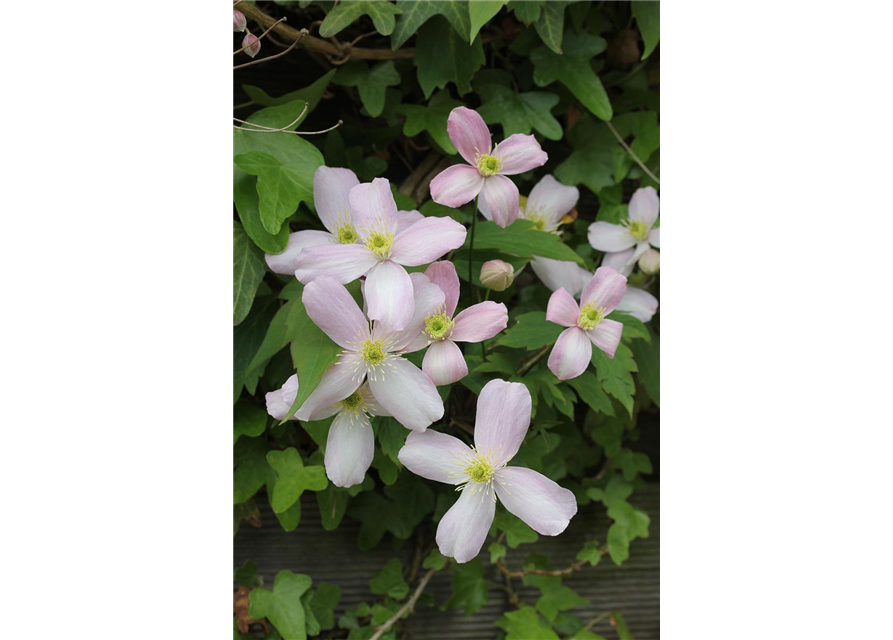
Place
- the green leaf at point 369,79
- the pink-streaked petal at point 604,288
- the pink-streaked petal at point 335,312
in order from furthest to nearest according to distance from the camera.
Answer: the green leaf at point 369,79
the pink-streaked petal at point 604,288
the pink-streaked petal at point 335,312

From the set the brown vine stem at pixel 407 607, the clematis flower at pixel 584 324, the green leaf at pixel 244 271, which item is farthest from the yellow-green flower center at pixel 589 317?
the brown vine stem at pixel 407 607

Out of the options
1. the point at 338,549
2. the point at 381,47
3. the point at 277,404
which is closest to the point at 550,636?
the point at 338,549

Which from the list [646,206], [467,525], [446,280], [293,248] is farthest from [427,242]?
[646,206]

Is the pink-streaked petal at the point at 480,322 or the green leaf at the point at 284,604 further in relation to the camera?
the green leaf at the point at 284,604

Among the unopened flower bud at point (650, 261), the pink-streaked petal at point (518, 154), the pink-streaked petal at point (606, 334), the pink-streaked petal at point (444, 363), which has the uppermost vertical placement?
the pink-streaked petal at point (518, 154)

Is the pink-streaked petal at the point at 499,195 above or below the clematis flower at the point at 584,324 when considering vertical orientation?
above

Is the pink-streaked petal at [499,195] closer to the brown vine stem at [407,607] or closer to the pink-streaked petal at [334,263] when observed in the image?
the pink-streaked petal at [334,263]

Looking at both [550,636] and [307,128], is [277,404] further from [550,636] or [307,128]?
[550,636]
